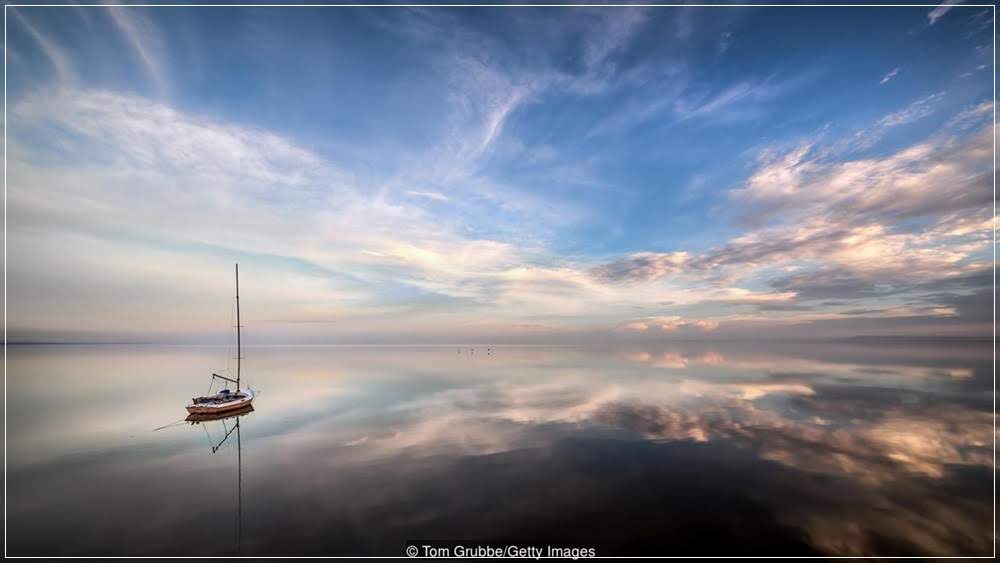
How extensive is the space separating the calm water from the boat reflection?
0.66 ft

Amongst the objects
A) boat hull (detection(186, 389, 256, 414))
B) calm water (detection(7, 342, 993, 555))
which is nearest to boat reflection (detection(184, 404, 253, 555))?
calm water (detection(7, 342, 993, 555))

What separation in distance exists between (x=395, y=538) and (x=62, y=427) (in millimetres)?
42537

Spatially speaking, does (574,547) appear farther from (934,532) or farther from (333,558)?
(934,532)

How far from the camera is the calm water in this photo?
15078 mm

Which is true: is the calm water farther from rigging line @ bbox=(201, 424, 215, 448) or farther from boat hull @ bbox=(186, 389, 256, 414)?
boat hull @ bbox=(186, 389, 256, 414)

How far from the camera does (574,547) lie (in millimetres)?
14180

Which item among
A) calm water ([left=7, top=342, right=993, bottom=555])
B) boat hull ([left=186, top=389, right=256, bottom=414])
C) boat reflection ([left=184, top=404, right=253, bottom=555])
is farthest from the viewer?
boat hull ([left=186, top=389, right=256, bottom=414])

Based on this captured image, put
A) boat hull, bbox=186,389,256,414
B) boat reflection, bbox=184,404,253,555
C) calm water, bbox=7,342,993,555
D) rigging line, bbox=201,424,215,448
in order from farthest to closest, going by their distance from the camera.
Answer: boat hull, bbox=186,389,256,414, rigging line, bbox=201,424,215,448, boat reflection, bbox=184,404,253,555, calm water, bbox=7,342,993,555

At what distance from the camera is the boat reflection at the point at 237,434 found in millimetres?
16867

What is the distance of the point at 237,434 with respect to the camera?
32344 mm

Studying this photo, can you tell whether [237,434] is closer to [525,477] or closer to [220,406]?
[220,406]

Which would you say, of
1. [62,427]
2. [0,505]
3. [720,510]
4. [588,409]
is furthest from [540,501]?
[62,427]

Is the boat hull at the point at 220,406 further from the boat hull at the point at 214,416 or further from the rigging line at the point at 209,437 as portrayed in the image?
the rigging line at the point at 209,437

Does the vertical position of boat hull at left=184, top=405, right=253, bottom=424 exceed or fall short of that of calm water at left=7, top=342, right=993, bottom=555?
it exceeds it
